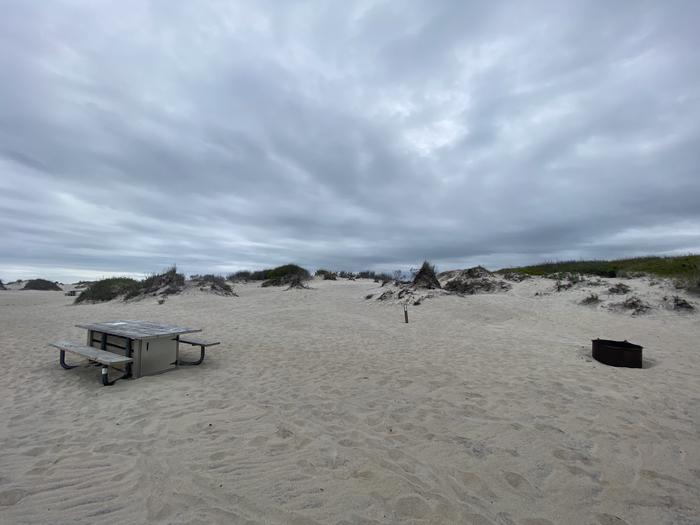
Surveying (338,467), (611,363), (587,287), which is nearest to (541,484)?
(338,467)

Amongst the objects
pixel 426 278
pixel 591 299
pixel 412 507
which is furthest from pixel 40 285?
pixel 591 299

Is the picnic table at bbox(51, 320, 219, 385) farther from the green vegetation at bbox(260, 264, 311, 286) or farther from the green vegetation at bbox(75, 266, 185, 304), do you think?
the green vegetation at bbox(260, 264, 311, 286)

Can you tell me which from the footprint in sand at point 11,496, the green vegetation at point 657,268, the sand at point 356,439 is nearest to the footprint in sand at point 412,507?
the sand at point 356,439

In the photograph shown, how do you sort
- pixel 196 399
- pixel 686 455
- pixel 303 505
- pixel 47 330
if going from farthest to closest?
pixel 47 330 → pixel 196 399 → pixel 686 455 → pixel 303 505

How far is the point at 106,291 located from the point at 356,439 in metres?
23.0

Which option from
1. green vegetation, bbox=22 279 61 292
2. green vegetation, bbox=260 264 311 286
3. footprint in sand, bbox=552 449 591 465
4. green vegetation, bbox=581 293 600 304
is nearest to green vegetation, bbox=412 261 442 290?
green vegetation, bbox=581 293 600 304

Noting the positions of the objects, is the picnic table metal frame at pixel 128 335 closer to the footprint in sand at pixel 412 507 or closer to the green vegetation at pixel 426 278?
the footprint in sand at pixel 412 507

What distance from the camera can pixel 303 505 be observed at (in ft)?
8.78

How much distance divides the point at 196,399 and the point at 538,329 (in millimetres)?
10973

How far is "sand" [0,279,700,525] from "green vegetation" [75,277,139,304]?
14345 mm

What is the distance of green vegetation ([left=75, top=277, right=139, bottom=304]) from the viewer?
68.0 ft

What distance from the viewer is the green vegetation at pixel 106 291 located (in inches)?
816

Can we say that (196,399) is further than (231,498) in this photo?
Yes

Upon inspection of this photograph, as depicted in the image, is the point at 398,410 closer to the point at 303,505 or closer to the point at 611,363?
the point at 303,505
